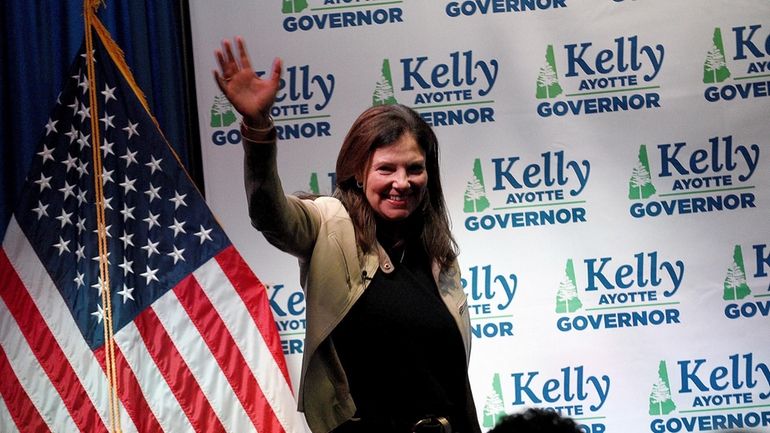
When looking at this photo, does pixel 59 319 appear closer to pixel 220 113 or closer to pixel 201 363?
pixel 201 363

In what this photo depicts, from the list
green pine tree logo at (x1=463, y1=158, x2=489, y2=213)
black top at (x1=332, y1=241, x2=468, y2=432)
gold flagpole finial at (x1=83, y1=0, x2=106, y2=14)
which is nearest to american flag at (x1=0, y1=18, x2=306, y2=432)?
gold flagpole finial at (x1=83, y1=0, x2=106, y2=14)

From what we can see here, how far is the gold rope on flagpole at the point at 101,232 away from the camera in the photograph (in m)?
3.42

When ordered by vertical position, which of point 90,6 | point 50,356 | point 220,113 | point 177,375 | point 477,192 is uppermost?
point 90,6

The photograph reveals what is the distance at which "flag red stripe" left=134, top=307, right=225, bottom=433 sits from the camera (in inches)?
137

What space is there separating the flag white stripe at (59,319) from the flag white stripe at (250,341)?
44 centimetres

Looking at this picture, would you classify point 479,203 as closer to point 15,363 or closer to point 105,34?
point 105,34

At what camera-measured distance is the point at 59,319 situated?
11.3ft

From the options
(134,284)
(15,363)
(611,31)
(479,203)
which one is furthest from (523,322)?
(15,363)

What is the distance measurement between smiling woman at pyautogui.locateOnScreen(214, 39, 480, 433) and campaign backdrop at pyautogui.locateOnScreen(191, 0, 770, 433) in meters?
1.70

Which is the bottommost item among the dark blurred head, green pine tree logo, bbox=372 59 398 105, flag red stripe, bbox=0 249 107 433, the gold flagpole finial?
flag red stripe, bbox=0 249 107 433

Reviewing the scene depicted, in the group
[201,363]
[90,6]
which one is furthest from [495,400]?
[90,6]

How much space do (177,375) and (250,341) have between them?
270 millimetres

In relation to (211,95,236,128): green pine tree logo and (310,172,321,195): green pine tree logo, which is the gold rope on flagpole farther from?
(310,172,321,195): green pine tree logo

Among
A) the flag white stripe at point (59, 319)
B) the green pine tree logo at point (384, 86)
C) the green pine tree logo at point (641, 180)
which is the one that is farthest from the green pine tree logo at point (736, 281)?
the flag white stripe at point (59, 319)
